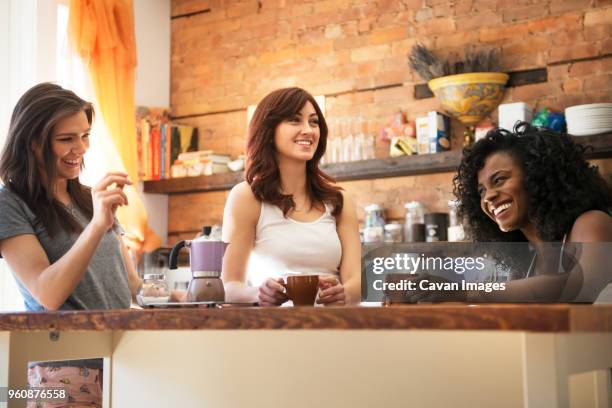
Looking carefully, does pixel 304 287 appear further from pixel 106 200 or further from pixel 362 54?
pixel 362 54

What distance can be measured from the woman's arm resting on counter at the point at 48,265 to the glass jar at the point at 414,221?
274cm

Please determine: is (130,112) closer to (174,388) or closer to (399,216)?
(399,216)

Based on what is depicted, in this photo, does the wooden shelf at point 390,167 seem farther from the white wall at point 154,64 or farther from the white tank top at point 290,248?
the white tank top at point 290,248

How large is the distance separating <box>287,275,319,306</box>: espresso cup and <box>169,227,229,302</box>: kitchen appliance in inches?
7.7

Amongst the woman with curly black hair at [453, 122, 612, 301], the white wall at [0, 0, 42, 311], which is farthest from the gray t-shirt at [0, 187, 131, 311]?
the white wall at [0, 0, 42, 311]

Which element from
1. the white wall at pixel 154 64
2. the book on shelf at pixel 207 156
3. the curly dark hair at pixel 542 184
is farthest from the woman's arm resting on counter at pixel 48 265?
the white wall at pixel 154 64

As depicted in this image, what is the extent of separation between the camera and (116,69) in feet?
16.4

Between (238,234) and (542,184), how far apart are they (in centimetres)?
100

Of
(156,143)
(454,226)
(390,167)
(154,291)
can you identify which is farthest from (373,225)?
(154,291)

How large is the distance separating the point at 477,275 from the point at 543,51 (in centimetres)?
261

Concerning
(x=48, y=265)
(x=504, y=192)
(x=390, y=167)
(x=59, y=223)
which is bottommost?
(x=48, y=265)

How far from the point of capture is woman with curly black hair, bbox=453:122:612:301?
7.98 feet

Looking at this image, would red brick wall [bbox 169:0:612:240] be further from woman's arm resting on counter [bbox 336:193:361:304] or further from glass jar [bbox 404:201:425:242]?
woman's arm resting on counter [bbox 336:193:361:304]

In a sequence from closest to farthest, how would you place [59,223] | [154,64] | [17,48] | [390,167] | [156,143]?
[59,223], [390,167], [17,48], [156,143], [154,64]
